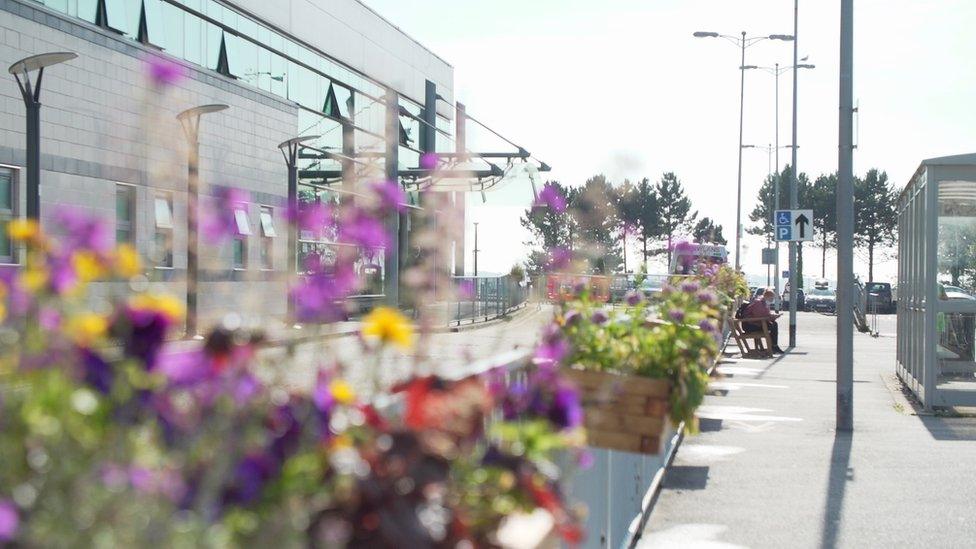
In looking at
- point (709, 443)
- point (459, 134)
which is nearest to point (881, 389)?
point (709, 443)

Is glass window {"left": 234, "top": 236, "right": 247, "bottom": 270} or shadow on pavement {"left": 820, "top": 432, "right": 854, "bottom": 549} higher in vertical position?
glass window {"left": 234, "top": 236, "right": 247, "bottom": 270}

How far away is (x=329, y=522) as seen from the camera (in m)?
1.88

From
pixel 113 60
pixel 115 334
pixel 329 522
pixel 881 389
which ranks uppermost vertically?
pixel 113 60

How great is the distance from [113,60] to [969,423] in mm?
19633

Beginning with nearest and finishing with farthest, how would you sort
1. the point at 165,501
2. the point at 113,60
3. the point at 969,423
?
1. the point at 165,501
2. the point at 969,423
3. the point at 113,60

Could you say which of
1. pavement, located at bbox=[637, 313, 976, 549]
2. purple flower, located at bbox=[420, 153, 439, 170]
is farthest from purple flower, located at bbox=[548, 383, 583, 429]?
pavement, located at bbox=[637, 313, 976, 549]

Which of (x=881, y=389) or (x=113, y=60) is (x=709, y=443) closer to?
(x=881, y=389)

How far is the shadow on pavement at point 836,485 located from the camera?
7664mm

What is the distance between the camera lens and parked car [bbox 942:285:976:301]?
49.0 ft

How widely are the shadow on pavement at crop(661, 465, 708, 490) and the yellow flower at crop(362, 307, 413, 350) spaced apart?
7.39 metres

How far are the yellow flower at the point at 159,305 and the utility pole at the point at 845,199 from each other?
11.9 m

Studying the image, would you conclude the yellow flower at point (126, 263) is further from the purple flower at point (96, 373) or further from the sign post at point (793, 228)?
the sign post at point (793, 228)

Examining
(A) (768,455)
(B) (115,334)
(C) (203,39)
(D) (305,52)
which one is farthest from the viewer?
(D) (305,52)

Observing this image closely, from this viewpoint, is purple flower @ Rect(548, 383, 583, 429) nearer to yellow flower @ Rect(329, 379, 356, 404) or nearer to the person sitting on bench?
yellow flower @ Rect(329, 379, 356, 404)
